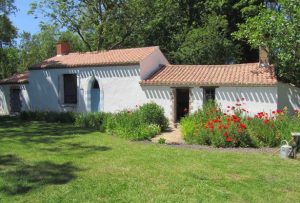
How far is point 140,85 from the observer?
75.5ft

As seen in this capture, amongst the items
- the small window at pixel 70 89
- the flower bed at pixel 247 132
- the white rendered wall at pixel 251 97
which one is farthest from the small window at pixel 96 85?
the flower bed at pixel 247 132

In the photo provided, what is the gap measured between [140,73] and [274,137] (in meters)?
10.5

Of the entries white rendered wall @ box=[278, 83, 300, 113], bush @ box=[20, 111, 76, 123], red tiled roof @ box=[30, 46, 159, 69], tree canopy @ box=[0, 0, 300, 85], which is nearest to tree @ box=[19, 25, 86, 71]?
tree canopy @ box=[0, 0, 300, 85]

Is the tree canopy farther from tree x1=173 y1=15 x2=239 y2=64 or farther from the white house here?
the white house

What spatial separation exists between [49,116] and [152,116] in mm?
8616

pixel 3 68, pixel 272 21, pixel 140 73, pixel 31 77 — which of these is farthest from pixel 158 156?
pixel 3 68

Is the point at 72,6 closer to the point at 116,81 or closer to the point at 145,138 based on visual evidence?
the point at 116,81

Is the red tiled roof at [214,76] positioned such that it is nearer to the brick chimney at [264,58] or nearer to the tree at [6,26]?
the brick chimney at [264,58]

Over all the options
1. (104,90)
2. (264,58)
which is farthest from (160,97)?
(264,58)

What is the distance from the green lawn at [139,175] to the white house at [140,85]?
25.1 feet

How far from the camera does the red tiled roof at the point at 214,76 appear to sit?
20109mm

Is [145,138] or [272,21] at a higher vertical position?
[272,21]

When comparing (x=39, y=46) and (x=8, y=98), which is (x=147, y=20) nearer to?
(x=8, y=98)

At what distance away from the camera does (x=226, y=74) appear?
21.9 metres
